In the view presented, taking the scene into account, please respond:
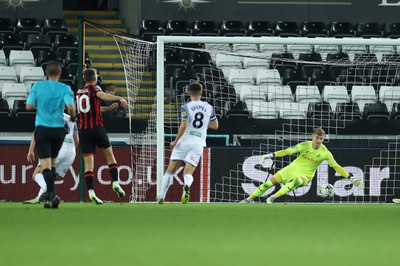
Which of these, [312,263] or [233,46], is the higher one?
[233,46]

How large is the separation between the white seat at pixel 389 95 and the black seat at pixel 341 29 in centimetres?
611

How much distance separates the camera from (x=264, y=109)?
75.6 ft

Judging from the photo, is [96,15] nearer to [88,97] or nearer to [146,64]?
[146,64]

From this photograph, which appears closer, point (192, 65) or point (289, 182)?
point (289, 182)

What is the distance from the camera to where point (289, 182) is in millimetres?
19359

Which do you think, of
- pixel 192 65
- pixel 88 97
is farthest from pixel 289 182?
pixel 192 65

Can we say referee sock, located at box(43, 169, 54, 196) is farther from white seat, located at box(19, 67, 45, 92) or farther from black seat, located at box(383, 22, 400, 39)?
black seat, located at box(383, 22, 400, 39)

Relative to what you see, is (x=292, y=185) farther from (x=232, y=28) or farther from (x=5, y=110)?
(x=232, y=28)

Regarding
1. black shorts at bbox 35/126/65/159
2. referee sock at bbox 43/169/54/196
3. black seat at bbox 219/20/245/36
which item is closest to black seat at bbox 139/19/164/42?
black seat at bbox 219/20/245/36

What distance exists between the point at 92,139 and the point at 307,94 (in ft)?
27.9

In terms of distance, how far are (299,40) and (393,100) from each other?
5574 millimetres

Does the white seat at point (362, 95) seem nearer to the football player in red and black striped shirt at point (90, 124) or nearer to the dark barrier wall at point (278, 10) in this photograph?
the dark barrier wall at point (278, 10)

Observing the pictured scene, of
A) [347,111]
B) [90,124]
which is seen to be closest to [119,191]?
[90,124]

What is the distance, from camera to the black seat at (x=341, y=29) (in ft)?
99.3
